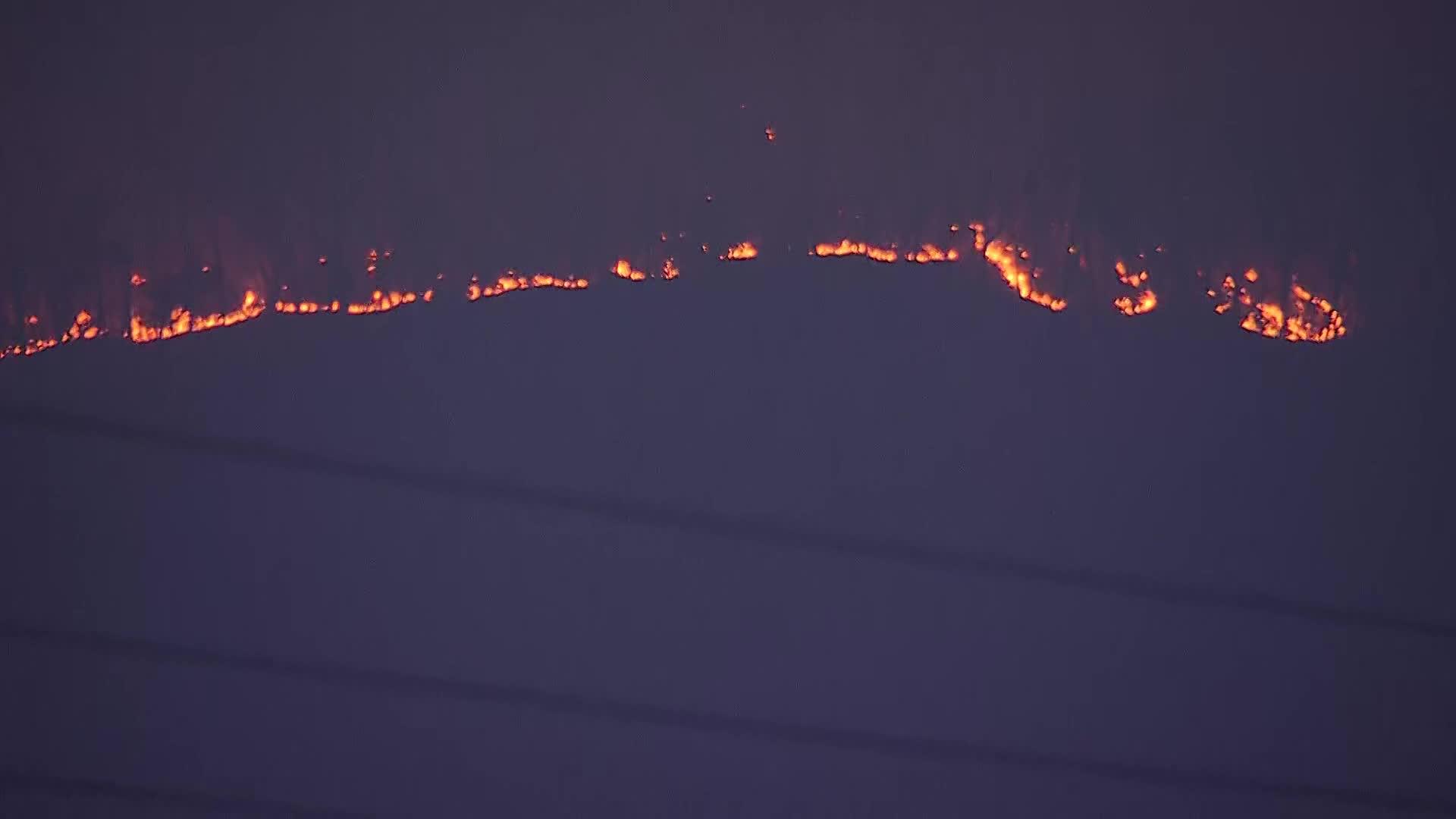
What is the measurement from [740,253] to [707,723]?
1.74ft

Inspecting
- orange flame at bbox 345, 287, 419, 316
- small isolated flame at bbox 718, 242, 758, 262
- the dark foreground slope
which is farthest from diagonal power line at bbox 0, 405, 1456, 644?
small isolated flame at bbox 718, 242, 758, 262

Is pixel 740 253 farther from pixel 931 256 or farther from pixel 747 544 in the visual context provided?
pixel 747 544

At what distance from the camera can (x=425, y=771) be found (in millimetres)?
1306

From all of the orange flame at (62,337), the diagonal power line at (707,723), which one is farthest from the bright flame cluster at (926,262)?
the diagonal power line at (707,723)

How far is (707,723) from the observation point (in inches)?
53.6

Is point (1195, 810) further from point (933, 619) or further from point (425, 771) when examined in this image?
point (425, 771)

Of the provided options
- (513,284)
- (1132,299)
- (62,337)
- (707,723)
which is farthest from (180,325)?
(1132,299)

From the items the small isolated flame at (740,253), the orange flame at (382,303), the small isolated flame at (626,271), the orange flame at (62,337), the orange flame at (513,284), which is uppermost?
the small isolated flame at (740,253)

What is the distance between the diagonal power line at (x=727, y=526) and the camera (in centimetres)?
121

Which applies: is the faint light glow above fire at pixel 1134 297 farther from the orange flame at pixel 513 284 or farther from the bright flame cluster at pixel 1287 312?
the orange flame at pixel 513 284

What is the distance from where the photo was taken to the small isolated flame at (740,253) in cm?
130

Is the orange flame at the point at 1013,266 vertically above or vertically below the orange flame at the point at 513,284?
above

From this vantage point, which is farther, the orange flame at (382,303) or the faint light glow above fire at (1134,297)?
the faint light glow above fire at (1134,297)

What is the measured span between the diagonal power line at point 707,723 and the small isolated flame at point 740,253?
506 mm
